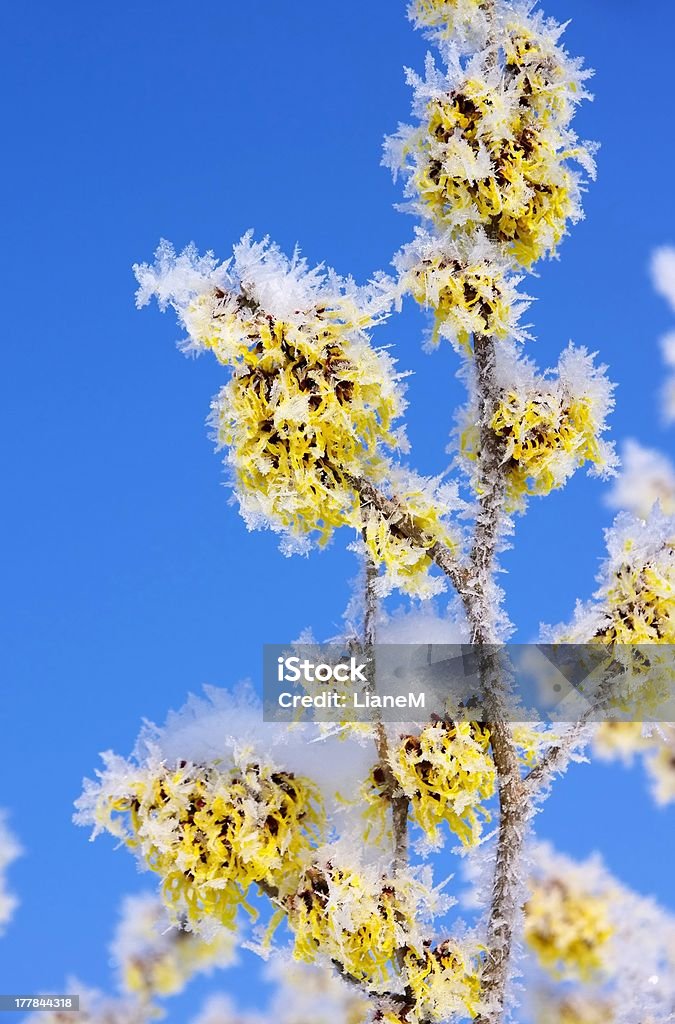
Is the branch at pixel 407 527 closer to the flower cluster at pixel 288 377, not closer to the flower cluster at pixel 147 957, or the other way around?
the flower cluster at pixel 288 377

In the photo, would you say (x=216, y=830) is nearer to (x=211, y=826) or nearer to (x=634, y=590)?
(x=211, y=826)

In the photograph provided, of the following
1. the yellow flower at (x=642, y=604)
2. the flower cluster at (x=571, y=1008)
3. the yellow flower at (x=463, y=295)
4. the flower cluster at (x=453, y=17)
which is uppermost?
the flower cluster at (x=453, y=17)

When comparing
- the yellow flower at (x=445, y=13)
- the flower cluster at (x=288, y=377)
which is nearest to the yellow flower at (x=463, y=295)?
the flower cluster at (x=288, y=377)

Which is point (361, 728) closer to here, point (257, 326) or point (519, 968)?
point (519, 968)

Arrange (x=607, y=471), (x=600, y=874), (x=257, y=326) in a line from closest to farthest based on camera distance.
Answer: (x=257, y=326), (x=607, y=471), (x=600, y=874)

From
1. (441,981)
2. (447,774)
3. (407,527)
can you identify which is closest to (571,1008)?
(441,981)

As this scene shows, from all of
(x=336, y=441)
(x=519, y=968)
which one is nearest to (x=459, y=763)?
(x=519, y=968)

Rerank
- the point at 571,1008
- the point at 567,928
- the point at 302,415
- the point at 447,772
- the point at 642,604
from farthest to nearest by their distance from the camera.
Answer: the point at 567,928
the point at 571,1008
the point at 642,604
the point at 447,772
the point at 302,415
